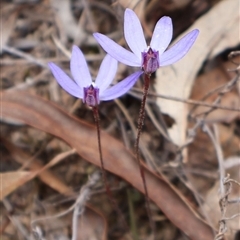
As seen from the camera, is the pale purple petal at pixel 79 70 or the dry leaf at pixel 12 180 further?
the dry leaf at pixel 12 180

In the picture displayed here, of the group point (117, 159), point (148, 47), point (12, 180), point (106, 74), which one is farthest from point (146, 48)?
point (12, 180)

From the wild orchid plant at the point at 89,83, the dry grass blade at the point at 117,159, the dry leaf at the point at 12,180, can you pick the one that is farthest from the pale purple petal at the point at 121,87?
the dry leaf at the point at 12,180

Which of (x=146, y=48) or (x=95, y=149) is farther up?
(x=146, y=48)

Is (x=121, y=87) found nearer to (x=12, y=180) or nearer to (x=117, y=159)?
(x=117, y=159)

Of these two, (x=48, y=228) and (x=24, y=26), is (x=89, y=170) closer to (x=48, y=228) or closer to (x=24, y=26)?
(x=48, y=228)

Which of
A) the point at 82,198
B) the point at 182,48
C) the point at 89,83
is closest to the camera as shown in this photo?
the point at 182,48

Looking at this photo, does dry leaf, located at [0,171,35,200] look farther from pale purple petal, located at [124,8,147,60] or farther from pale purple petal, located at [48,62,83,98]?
pale purple petal, located at [124,8,147,60]

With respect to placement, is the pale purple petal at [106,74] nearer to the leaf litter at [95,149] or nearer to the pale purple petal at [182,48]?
the pale purple petal at [182,48]
